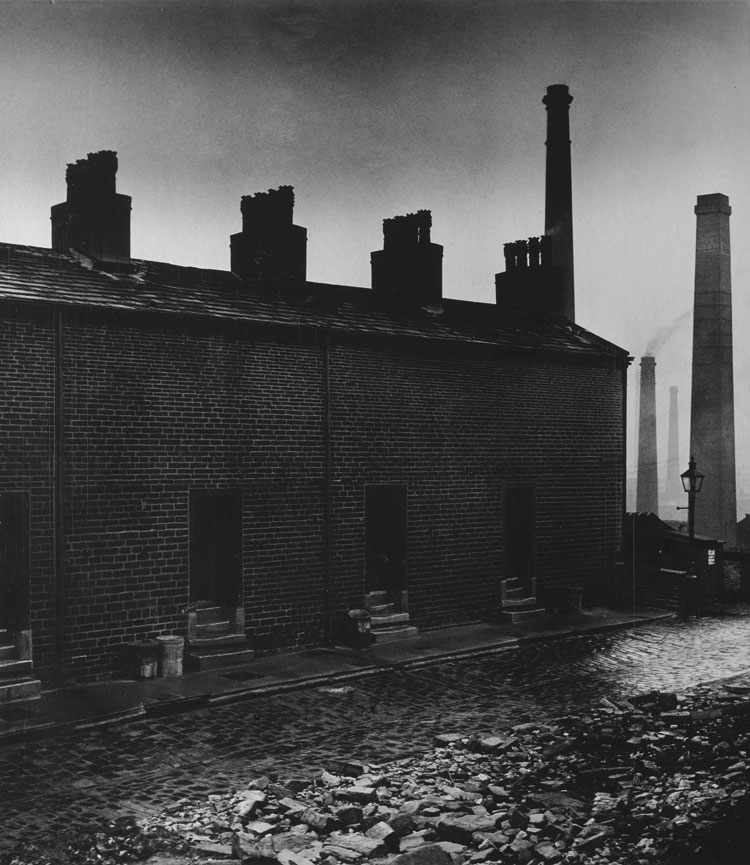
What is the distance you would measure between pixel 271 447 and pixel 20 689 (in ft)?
16.1

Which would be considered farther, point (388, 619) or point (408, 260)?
point (408, 260)

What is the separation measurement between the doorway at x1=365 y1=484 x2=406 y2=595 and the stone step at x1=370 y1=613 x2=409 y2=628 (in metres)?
0.44

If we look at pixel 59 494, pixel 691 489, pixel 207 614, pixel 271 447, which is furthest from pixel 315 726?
pixel 691 489

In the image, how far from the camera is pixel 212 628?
40.9 ft

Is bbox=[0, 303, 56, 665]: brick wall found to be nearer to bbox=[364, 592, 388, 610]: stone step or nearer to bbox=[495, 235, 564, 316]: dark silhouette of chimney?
bbox=[364, 592, 388, 610]: stone step

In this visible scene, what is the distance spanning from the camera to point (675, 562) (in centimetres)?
1791

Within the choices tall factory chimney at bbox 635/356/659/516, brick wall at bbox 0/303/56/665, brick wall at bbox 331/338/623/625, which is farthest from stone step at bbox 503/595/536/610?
brick wall at bbox 0/303/56/665

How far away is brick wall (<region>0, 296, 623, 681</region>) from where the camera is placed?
1109 centimetres

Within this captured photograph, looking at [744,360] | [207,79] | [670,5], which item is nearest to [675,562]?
[744,360]

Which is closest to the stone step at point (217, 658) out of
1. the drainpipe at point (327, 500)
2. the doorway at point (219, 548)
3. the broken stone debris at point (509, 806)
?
the doorway at point (219, 548)

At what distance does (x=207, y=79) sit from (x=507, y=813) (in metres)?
8.19

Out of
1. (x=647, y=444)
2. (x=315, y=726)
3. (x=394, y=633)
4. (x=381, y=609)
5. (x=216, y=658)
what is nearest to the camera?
(x=315, y=726)

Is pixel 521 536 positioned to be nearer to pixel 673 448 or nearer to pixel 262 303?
pixel 262 303

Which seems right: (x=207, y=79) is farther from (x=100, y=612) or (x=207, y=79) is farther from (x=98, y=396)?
(x=100, y=612)
